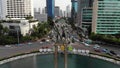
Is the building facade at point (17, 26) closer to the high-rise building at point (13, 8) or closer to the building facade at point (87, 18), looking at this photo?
the building facade at point (87, 18)

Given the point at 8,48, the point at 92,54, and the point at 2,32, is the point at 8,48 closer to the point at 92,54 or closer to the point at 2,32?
the point at 2,32

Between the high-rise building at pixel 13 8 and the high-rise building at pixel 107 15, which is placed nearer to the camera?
the high-rise building at pixel 107 15

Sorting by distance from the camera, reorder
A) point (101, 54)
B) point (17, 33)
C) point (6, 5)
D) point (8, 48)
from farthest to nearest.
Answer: point (6, 5) < point (17, 33) < point (8, 48) < point (101, 54)

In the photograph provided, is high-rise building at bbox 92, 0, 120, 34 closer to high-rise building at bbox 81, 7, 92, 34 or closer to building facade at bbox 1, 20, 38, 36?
high-rise building at bbox 81, 7, 92, 34

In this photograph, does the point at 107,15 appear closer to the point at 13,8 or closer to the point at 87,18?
the point at 87,18

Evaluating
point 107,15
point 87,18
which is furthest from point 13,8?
point 107,15

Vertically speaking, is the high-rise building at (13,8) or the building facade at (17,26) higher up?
the high-rise building at (13,8)

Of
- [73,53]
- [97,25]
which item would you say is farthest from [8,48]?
[97,25]

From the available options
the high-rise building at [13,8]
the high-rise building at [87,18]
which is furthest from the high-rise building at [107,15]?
the high-rise building at [13,8]

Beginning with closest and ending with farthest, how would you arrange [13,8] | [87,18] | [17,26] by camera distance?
[17,26], [87,18], [13,8]
